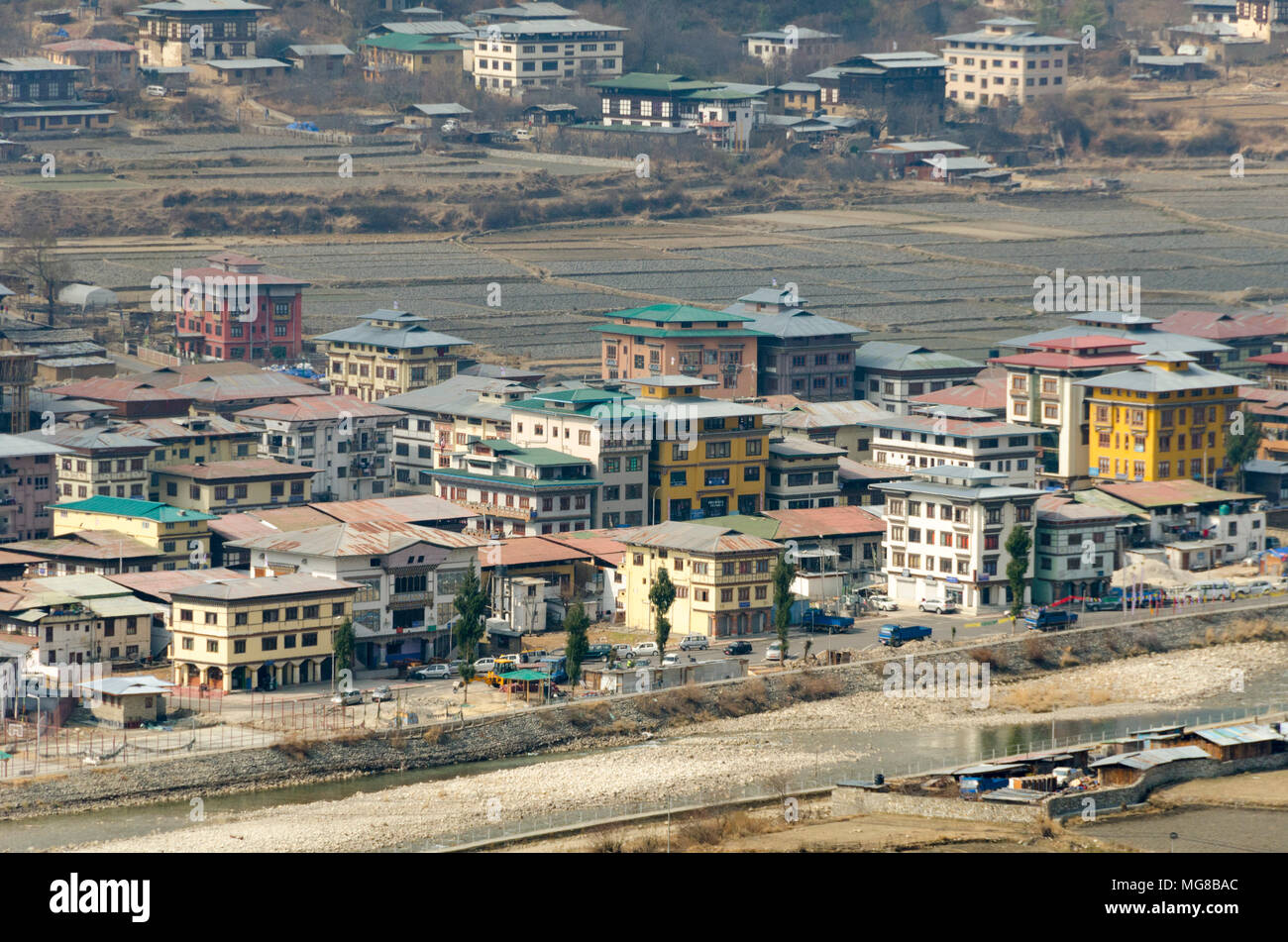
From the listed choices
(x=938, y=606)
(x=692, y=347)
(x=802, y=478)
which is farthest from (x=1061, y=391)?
(x=938, y=606)

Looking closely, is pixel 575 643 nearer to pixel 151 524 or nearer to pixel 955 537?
pixel 151 524

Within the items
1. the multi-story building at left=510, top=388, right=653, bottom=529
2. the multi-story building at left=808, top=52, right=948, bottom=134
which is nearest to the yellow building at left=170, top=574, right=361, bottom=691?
the multi-story building at left=510, top=388, right=653, bottom=529

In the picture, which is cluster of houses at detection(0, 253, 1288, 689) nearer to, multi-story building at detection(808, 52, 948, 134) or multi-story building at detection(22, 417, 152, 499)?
multi-story building at detection(22, 417, 152, 499)

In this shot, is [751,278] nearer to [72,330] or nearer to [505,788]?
[72,330]

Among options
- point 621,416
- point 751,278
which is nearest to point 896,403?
point 621,416

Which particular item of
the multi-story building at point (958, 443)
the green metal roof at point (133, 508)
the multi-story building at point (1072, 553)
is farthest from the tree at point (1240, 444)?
the green metal roof at point (133, 508)

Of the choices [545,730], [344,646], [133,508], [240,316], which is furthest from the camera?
[240,316]
